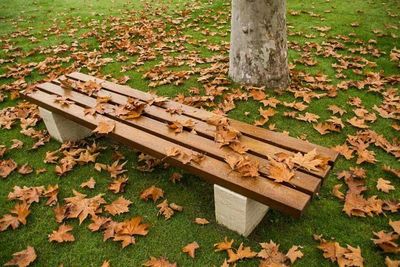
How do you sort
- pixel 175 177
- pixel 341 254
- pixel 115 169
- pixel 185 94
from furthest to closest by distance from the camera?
1. pixel 185 94
2. pixel 115 169
3. pixel 175 177
4. pixel 341 254

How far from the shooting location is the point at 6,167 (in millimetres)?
3223

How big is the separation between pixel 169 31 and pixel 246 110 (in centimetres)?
337

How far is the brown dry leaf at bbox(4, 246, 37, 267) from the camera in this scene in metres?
2.31

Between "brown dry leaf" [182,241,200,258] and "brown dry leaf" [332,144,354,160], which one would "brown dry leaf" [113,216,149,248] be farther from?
"brown dry leaf" [332,144,354,160]

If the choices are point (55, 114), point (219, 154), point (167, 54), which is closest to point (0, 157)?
point (55, 114)

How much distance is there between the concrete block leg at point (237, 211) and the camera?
2.20m

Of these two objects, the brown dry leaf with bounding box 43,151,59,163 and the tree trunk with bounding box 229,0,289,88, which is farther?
the tree trunk with bounding box 229,0,289,88

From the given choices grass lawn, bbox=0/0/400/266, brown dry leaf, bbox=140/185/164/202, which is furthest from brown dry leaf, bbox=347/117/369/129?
brown dry leaf, bbox=140/185/164/202

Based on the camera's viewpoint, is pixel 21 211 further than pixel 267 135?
Yes

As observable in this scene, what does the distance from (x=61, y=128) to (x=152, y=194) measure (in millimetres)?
1325

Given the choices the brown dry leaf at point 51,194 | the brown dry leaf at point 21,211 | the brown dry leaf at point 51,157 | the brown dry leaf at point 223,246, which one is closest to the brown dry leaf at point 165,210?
the brown dry leaf at point 223,246

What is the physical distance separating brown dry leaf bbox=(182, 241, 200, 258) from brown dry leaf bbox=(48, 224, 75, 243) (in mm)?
846

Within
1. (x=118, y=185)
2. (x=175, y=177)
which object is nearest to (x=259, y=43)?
(x=175, y=177)

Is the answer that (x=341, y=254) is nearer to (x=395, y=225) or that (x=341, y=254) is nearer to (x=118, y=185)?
(x=395, y=225)
